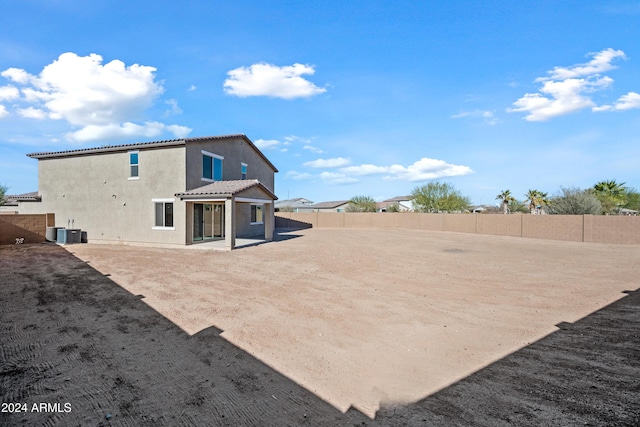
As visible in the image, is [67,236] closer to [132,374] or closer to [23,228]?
[23,228]

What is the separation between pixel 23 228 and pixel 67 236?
2420 mm

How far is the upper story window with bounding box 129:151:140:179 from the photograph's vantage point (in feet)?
62.3

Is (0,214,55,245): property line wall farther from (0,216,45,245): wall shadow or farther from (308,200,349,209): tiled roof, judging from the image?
(308,200,349,209): tiled roof

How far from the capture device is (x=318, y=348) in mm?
5547

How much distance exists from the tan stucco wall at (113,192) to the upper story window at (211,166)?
6.15 feet

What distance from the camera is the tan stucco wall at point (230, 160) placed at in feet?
60.7

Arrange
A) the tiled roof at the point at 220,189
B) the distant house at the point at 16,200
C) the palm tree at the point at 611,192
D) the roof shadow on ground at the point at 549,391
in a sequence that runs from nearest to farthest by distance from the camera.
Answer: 1. the roof shadow on ground at the point at 549,391
2. the tiled roof at the point at 220,189
3. the distant house at the point at 16,200
4. the palm tree at the point at 611,192

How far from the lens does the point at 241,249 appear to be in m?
17.0

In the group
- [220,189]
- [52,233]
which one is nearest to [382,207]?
[220,189]


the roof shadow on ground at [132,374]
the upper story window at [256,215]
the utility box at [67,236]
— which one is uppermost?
the upper story window at [256,215]

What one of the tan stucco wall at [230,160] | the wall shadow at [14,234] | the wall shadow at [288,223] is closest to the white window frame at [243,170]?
the tan stucco wall at [230,160]

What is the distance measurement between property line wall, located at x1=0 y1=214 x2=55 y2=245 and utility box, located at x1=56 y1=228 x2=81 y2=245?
125 centimetres

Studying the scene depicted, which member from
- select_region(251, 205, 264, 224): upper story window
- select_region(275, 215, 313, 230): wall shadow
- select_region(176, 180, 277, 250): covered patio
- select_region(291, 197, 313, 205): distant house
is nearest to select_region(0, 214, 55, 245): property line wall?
select_region(176, 180, 277, 250): covered patio

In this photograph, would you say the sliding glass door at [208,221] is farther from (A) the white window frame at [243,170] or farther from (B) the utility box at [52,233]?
(B) the utility box at [52,233]
